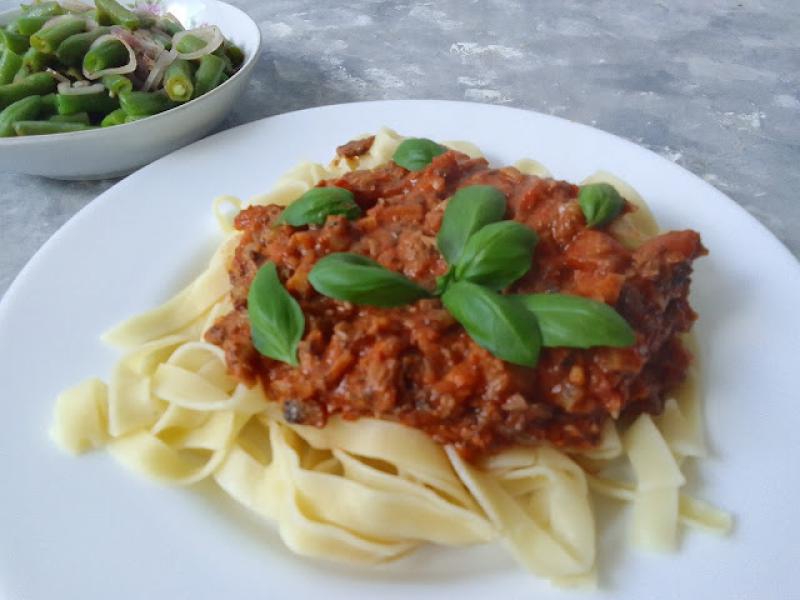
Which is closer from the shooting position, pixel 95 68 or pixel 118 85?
pixel 118 85

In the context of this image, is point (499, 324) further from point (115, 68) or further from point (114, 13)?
point (114, 13)

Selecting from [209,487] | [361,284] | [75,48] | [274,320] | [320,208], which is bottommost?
[209,487]

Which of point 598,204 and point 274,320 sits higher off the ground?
point 598,204

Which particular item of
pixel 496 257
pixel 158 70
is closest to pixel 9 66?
pixel 158 70

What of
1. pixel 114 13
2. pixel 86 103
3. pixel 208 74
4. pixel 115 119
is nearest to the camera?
pixel 115 119

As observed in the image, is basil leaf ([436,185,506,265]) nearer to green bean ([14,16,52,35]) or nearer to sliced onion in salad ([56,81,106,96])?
sliced onion in salad ([56,81,106,96])

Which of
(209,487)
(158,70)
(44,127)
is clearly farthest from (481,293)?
(158,70)

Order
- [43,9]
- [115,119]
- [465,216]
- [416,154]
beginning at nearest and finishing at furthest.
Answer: [465,216]
[416,154]
[115,119]
[43,9]
